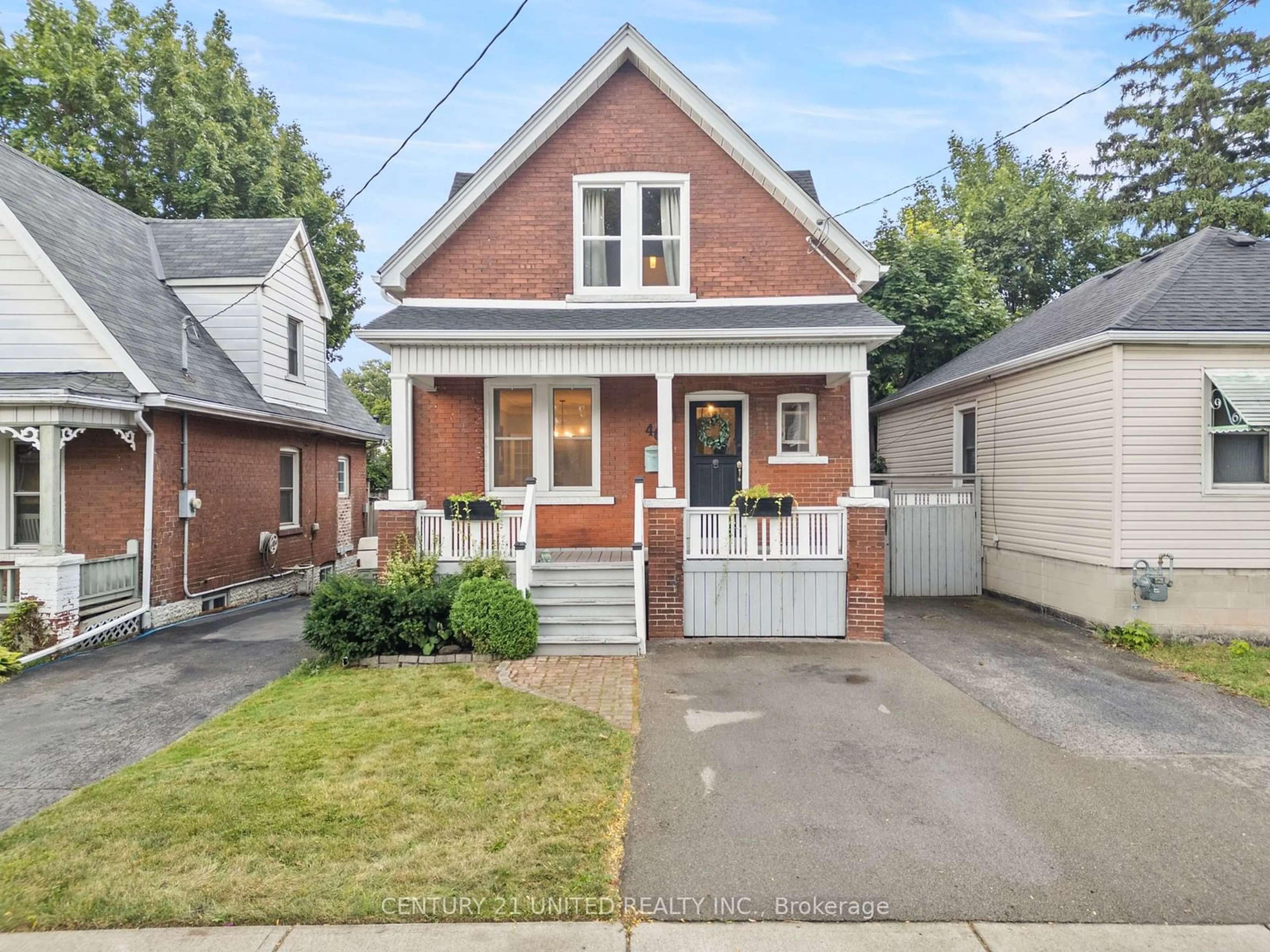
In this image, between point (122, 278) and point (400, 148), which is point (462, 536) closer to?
point (400, 148)

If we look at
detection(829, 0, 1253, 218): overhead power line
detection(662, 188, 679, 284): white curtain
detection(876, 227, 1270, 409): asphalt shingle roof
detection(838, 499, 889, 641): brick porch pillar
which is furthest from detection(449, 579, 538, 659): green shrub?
detection(876, 227, 1270, 409): asphalt shingle roof

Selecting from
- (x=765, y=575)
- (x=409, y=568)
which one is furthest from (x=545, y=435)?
Answer: (x=765, y=575)

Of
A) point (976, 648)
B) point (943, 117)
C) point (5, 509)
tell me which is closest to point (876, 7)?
point (943, 117)

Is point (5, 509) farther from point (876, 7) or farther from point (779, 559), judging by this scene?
point (876, 7)

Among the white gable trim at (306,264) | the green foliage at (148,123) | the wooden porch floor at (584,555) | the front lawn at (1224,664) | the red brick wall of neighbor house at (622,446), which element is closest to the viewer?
the front lawn at (1224,664)

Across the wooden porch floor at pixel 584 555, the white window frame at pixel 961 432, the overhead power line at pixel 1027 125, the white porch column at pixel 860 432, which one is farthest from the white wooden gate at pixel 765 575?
the white window frame at pixel 961 432

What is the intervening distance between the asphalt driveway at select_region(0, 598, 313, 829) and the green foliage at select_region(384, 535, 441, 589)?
62.8 inches

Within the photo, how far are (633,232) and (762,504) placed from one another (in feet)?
15.8

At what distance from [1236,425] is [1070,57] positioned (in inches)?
289

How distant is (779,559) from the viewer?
8.64 m

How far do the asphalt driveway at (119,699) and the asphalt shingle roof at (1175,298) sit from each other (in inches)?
479

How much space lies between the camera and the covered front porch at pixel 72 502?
329 inches

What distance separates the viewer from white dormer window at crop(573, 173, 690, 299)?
1003cm

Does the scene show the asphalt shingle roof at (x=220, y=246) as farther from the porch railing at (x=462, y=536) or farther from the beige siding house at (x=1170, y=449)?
the beige siding house at (x=1170, y=449)
